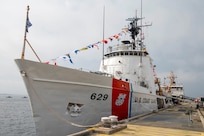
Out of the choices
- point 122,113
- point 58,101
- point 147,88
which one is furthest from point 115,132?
point 147,88

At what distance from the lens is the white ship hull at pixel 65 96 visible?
6293 millimetres

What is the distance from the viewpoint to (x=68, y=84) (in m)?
6.96

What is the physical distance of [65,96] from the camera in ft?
22.6

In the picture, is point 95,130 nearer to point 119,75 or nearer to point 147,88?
point 119,75

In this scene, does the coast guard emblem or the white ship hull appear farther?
the coast guard emblem

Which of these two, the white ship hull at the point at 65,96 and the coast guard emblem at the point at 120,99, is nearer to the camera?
the white ship hull at the point at 65,96

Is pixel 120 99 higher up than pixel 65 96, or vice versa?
pixel 65 96

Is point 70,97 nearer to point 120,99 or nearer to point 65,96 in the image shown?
point 65,96

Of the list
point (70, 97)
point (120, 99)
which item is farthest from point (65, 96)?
point (120, 99)

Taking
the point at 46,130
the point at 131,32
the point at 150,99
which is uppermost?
the point at 131,32

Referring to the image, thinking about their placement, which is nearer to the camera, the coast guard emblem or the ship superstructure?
the ship superstructure

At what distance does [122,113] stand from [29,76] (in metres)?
5.08

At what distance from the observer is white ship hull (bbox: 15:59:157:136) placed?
6293mm

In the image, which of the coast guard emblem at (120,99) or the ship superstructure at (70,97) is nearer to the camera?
the ship superstructure at (70,97)
